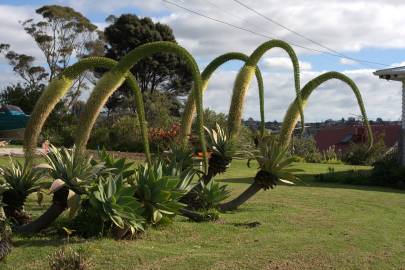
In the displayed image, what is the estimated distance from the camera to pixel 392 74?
68.5ft

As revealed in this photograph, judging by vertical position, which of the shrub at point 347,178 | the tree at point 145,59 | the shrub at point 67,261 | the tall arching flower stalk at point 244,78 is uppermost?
the tree at point 145,59

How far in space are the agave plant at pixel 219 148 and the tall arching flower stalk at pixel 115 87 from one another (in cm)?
248

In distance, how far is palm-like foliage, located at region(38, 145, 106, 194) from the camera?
7020 millimetres

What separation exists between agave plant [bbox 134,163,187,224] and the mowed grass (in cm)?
32

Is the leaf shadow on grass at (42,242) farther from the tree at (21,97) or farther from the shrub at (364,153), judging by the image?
the tree at (21,97)

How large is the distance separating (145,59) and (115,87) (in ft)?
141

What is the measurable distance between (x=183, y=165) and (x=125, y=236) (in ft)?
6.89

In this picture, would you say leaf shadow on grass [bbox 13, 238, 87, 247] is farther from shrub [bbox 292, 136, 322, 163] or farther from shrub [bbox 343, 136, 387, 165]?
shrub [bbox 292, 136, 322, 163]

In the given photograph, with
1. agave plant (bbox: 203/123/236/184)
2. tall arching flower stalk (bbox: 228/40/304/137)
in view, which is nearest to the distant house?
agave plant (bbox: 203/123/236/184)

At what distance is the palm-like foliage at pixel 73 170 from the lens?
7.02 m

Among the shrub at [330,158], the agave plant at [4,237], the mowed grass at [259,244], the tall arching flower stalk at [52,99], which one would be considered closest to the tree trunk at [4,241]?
the agave plant at [4,237]

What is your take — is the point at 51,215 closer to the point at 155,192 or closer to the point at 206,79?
the point at 155,192

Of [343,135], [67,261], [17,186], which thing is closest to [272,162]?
[17,186]

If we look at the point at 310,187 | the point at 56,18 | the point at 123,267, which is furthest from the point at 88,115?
the point at 56,18
